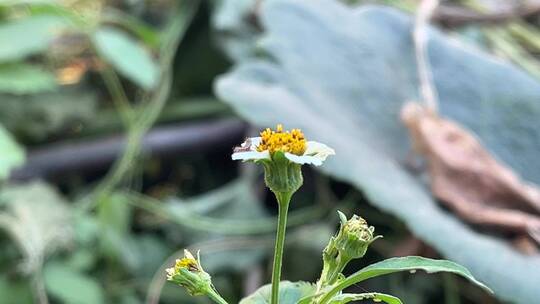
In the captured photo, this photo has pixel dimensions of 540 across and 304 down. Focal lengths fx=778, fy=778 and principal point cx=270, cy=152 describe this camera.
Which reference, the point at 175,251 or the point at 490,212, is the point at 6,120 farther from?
the point at 490,212

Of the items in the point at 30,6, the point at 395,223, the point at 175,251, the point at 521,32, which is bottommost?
the point at 175,251

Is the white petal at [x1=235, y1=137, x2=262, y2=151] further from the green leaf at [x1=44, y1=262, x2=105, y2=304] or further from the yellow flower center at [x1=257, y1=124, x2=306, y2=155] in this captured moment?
the green leaf at [x1=44, y1=262, x2=105, y2=304]

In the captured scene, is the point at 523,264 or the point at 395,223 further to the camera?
the point at 395,223

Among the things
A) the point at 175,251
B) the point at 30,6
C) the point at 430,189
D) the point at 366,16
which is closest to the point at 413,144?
the point at 430,189

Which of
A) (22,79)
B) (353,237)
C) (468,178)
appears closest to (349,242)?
(353,237)

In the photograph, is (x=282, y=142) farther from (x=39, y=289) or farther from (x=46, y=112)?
(x=46, y=112)

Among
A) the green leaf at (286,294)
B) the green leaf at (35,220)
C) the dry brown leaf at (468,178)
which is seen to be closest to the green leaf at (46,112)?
the green leaf at (35,220)

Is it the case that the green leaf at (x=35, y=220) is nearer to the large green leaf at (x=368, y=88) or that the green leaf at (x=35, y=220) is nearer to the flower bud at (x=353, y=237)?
the large green leaf at (x=368, y=88)
